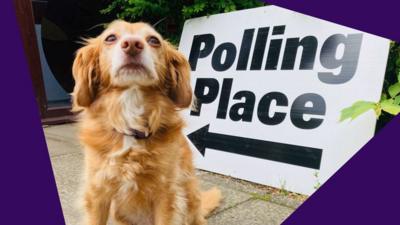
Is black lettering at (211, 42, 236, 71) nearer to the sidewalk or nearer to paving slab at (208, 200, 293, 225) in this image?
the sidewalk

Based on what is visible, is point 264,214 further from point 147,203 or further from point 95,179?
point 95,179

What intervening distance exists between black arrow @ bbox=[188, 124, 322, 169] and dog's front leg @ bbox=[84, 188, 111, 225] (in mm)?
1229

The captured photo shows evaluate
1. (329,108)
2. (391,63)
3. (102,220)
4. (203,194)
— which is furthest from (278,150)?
(102,220)

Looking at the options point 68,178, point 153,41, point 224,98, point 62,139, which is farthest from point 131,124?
point 224,98

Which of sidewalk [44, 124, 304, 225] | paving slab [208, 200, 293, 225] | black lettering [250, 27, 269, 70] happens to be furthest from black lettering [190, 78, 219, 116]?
paving slab [208, 200, 293, 225]

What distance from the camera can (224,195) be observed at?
8.55ft

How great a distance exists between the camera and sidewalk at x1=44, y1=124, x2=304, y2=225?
2.09 m

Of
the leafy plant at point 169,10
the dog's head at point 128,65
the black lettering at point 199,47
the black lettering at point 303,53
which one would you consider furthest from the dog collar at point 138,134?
the black lettering at point 199,47

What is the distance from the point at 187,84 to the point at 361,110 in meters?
0.80

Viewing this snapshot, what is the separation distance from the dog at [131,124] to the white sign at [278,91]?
3.06 feet

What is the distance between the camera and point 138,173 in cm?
171

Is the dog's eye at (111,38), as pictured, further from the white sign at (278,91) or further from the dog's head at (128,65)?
the white sign at (278,91)

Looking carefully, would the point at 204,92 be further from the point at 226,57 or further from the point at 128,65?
the point at 128,65

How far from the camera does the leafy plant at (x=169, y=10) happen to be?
223 centimetres
